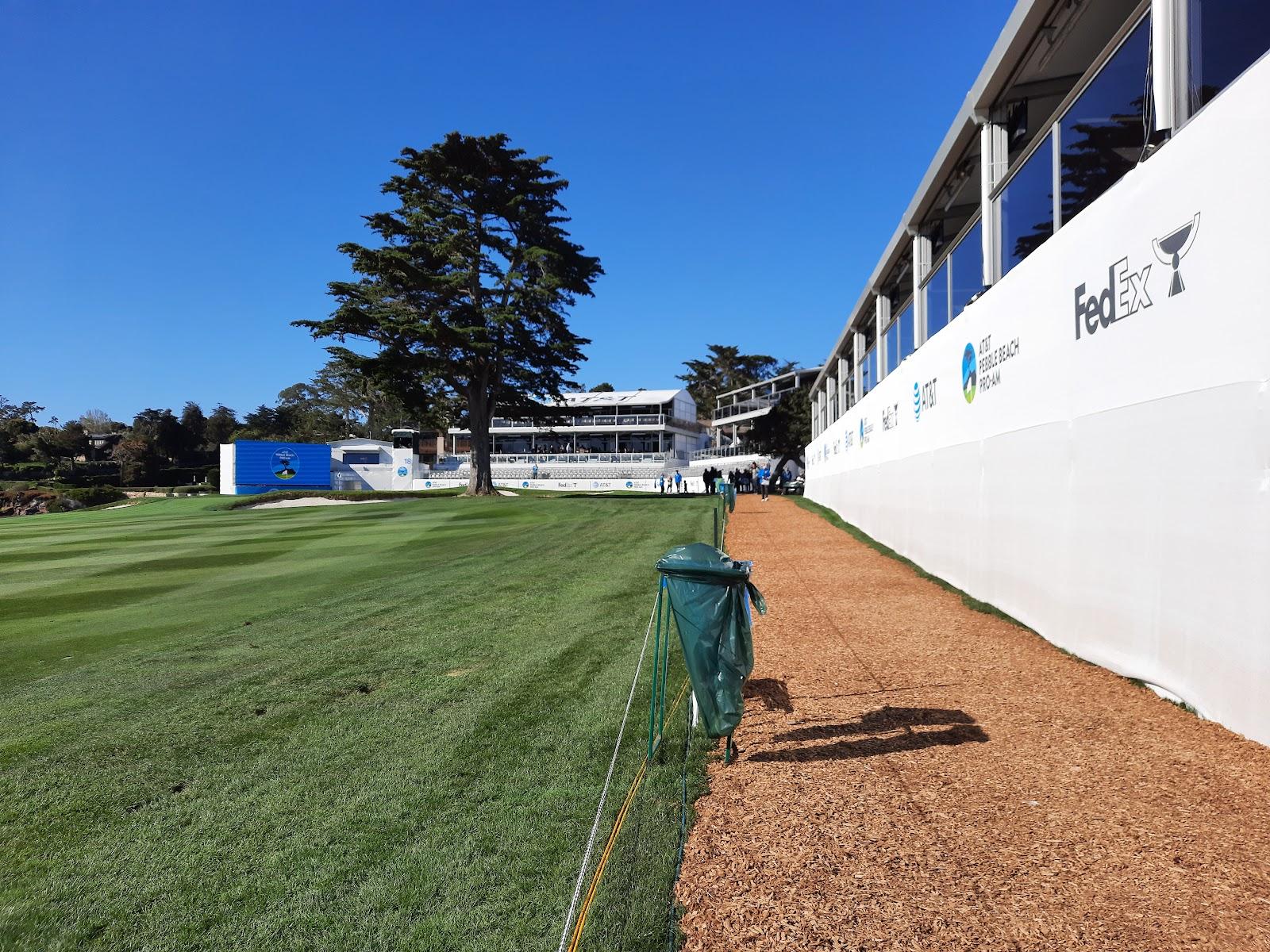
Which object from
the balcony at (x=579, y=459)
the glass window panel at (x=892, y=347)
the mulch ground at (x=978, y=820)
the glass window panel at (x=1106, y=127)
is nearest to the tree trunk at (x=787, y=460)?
the balcony at (x=579, y=459)

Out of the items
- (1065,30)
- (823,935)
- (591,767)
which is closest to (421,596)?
(591,767)

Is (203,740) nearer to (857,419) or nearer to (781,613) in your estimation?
(781,613)

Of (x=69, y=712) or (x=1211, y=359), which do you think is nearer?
(x=1211, y=359)

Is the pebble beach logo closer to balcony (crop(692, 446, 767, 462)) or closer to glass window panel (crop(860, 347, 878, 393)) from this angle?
glass window panel (crop(860, 347, 878, 393))

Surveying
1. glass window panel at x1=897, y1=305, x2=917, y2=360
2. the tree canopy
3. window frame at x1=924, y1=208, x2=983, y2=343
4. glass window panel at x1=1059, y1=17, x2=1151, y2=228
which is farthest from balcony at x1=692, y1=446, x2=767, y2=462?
glass window panel at x1=1059, y1=17, x2=1151, y2=228

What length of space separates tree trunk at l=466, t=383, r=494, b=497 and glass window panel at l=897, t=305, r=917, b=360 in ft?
84.8

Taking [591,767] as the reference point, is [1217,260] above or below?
above

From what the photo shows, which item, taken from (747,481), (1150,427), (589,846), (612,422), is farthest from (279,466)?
(1150,427)

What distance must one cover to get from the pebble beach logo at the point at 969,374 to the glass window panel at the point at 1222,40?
4.31 meters

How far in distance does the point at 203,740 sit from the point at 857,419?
17941 mm

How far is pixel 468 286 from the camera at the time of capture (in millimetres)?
36344

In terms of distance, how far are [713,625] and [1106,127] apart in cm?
551

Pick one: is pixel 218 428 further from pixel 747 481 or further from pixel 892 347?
pixel 892 347

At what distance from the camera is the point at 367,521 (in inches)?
1030
